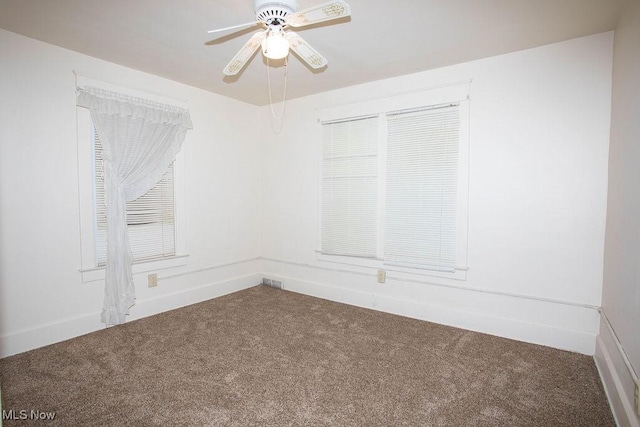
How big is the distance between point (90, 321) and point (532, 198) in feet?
13.2

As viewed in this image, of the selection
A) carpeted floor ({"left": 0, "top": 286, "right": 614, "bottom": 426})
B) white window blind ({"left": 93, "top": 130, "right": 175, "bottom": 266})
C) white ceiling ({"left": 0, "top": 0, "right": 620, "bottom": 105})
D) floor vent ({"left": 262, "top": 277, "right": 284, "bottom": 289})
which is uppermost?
white ceiling ({"left": 0, "top": 0, "right": 620, "bottom": 105})

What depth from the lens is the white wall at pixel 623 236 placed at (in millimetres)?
1816

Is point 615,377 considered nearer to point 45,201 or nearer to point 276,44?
point 276,44

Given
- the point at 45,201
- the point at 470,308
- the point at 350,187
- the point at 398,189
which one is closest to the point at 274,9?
the point at 398,189

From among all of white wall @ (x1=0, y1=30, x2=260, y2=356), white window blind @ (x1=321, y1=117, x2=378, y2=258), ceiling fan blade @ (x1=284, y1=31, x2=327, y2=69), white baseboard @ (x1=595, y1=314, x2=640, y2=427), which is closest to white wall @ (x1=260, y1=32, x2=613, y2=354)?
white baseboard @ (x1=595, y1=314, x2=640, y2=427)

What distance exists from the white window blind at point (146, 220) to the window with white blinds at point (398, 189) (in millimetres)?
1741

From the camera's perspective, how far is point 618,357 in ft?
6.72

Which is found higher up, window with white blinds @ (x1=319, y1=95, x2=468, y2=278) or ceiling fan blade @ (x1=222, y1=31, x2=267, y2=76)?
ceiling fan blade @ (x1=222, y1=31, x2=267, y2=76)

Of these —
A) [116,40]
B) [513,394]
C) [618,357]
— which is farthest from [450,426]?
[116,40]

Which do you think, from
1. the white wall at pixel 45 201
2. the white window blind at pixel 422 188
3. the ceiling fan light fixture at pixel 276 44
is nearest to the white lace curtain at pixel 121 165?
the white wall at pixel 45 201

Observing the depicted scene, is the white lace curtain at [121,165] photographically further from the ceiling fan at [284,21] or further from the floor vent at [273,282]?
the floor vent at [273,282]

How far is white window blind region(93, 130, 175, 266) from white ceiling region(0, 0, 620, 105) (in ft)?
2.90

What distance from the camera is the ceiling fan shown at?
177 centimetres

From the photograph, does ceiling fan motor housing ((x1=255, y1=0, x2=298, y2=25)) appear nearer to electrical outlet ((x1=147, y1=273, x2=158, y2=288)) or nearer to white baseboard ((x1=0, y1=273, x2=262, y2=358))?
electrical outlet ((x1=147, y1=273, x2=158, y2=288))
